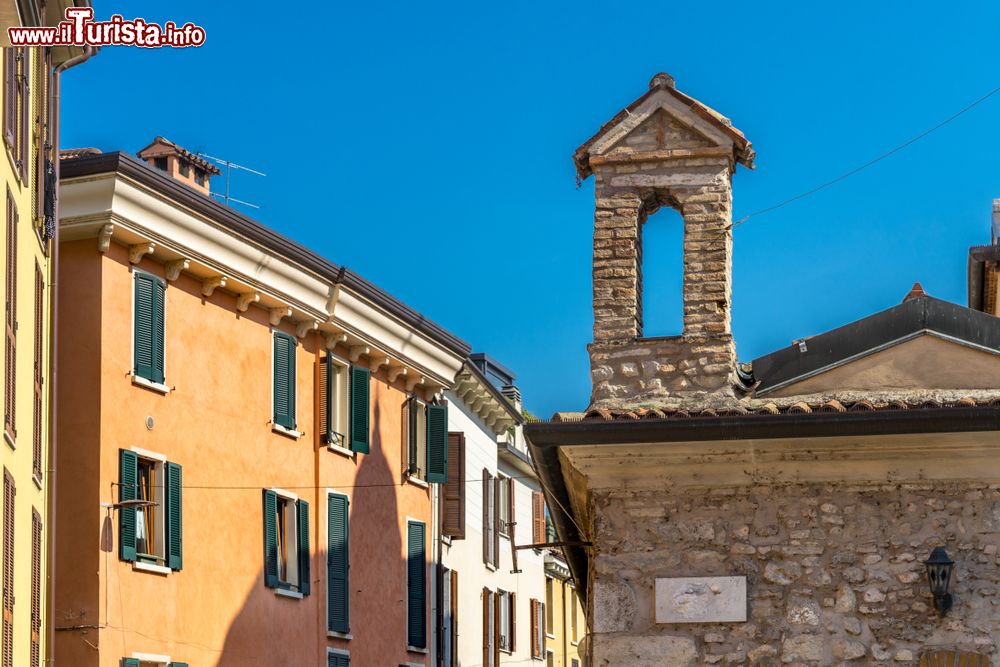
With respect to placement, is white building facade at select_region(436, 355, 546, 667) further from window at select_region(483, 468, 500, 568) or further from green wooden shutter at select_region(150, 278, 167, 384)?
green wooden shutter at select_region(150, 278, 167, 384)

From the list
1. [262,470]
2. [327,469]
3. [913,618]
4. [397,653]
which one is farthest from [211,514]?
[913,618]

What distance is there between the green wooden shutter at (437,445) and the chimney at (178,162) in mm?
5134

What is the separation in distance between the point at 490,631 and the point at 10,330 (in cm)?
2233

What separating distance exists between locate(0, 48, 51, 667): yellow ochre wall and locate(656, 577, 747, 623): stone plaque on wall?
5.33 metres

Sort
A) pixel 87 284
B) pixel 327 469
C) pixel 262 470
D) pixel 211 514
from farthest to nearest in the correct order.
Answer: pixel 327 469 < pixel 262 470 < pixel 211 514 < pixel 87 284

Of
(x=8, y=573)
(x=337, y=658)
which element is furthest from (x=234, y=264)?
(x=8, y=573)

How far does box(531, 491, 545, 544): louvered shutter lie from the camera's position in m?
43.5

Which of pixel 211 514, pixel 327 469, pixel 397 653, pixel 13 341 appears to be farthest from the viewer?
pixel 397 653

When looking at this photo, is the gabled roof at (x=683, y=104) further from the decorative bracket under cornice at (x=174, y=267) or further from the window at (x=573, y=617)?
the window at (x=573, y=617)

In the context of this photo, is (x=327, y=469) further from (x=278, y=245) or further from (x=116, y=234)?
(x=116, y=234)

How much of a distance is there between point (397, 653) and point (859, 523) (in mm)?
15801

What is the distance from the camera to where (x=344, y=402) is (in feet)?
89.6

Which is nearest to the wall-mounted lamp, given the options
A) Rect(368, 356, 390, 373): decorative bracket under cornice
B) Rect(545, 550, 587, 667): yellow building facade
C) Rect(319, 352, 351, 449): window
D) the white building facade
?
Rect(319, 352, 351, 449): window

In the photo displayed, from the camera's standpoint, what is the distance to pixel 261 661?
947 inches
